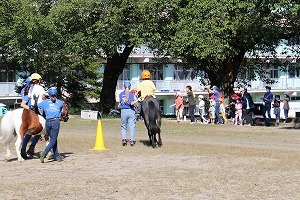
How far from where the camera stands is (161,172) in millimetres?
15062

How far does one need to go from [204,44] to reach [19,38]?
12.1m

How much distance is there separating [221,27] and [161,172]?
2513cm

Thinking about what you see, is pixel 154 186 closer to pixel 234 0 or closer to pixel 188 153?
pixel 188 153

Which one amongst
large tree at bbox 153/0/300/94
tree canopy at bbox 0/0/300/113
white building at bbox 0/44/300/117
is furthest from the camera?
white building at bbox 0/44/300/117

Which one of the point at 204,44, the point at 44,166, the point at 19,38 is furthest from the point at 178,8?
the point at 44,166

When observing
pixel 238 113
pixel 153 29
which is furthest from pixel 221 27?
pixel 238 113

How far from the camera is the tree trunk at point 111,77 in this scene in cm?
4716

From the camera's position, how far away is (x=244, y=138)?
26219 millimetres

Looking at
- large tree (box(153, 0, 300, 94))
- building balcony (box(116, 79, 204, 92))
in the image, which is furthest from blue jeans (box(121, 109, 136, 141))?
building balcony (box(116, 79, 204, 92))

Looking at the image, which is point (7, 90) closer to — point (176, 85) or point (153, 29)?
point (176, 85)

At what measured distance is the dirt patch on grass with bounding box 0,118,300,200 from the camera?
12.4 metres

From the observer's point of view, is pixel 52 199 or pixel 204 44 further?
pixel 204 44

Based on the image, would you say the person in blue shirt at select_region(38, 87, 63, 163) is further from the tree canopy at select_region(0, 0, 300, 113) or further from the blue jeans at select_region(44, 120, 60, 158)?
the tree canopy at select_region(0, 0, 300, 113)

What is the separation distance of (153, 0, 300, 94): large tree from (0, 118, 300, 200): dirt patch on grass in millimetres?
14642
